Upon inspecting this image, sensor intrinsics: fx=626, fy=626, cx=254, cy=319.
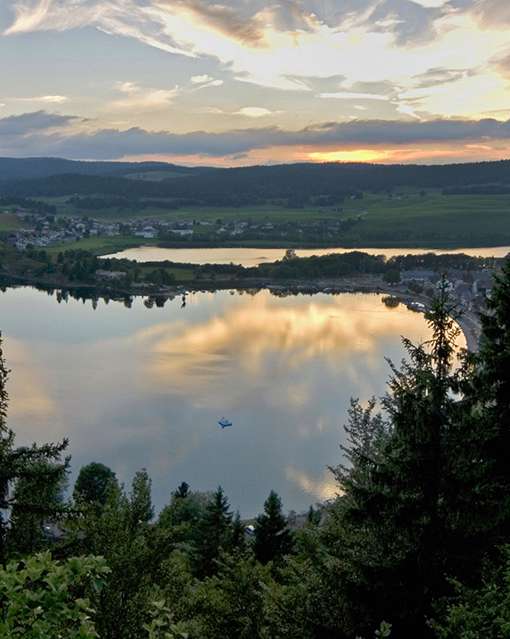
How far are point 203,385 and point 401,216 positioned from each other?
10595 centimetres

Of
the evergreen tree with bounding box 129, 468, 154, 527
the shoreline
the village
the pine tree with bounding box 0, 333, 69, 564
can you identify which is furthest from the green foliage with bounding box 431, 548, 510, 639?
the village

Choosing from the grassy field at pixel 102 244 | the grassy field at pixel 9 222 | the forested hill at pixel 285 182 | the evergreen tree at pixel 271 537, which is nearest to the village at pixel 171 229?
the grassy field at pixel 9 222

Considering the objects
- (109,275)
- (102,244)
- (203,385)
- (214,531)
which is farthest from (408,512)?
(102,244)

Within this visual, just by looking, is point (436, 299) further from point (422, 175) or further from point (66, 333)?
point (422, 175)

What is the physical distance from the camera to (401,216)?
133 m

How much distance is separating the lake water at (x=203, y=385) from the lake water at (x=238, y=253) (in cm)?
3280

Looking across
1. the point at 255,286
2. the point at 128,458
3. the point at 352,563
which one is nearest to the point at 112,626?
the point at 352,563

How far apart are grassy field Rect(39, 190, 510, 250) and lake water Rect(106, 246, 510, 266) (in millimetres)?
5504

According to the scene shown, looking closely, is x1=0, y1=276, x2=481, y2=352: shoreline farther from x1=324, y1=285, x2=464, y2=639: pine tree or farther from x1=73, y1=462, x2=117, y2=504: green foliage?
x1=324, y1=285, x2=464, y2=639: pine tree

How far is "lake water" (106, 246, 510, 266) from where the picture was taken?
96000 mm

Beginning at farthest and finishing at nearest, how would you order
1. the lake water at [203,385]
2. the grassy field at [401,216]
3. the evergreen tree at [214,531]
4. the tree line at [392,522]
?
the grassy field at [401,216] → the lake water at [203,385] → the evergreen tree at [214,531] → the tree line at [392,522]

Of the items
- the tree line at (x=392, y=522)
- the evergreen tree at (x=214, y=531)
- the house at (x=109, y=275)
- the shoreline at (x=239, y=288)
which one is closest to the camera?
the tree line at (x=392, y=522)

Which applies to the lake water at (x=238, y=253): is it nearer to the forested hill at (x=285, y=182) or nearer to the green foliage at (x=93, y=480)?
the forested hill at (x=285, y=182)

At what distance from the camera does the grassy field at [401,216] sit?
11681 cm
